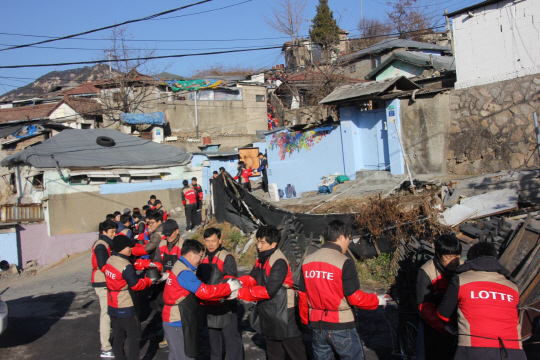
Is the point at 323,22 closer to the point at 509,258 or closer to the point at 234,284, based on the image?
the point at 509,258

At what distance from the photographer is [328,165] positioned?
44.7 feet

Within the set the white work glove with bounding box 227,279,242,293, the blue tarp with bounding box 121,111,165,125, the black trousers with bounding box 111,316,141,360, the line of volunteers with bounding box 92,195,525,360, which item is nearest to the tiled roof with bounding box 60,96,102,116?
the blue tarp with bounding box 121,111,165,125

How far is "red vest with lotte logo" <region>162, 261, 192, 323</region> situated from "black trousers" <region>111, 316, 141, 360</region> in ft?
2.80

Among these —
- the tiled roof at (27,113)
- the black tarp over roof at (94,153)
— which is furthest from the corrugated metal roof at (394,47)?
the tiled roof at (27,113)

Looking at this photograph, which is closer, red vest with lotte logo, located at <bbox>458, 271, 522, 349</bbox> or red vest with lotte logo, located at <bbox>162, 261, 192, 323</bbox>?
red vest with lotte logo, located at <bbox>458, 271, 522, 349</bbox>

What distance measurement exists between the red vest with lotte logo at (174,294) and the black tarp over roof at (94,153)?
45.4 feet

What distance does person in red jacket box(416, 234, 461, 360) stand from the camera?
3303mm

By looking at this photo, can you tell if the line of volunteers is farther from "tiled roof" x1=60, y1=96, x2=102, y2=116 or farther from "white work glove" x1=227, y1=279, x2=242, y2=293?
"tiled roof" x1=60, y1=96, x2=102, y2=116

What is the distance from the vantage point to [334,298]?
3.34m

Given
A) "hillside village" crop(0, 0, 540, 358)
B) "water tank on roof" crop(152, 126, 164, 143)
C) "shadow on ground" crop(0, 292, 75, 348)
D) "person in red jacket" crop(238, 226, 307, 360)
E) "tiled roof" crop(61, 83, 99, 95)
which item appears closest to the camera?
"person in red jacket" crop(238, 226, 307, 360)

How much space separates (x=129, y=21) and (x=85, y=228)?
930 cm

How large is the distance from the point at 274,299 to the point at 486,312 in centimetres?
180

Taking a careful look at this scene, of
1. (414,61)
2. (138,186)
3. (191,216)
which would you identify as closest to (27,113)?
(138,186)

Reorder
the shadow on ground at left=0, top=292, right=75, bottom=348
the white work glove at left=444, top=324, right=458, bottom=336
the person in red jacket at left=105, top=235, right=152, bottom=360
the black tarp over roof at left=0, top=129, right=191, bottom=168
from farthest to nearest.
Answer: the black tarp over roof at left=0, top=129, right=191, bottom=168 < the shadow on ground at left=0, top=292, right=75, bottom=348 < the person in red jacket at left=105, top=235, right=152, bottom=360 < the white work glove at left=444, top=324, right=458, bottom=336
